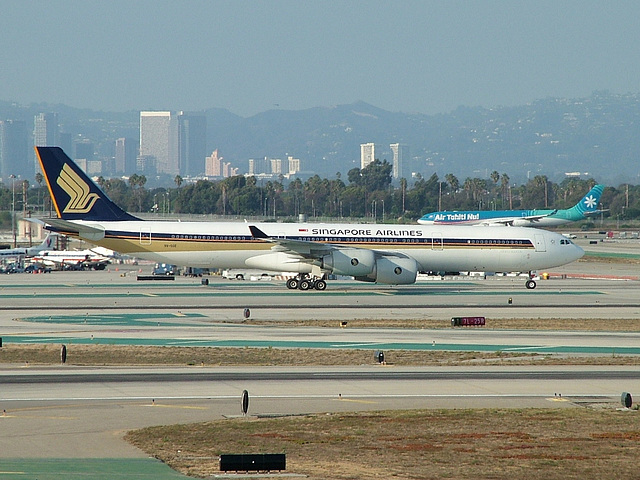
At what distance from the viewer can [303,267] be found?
59.2 meters

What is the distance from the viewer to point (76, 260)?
96.1 meters

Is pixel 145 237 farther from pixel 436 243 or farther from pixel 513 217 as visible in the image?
pixel 513 217

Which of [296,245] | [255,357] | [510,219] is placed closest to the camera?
[255,357]

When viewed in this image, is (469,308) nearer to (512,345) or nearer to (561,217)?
→ (512,345)

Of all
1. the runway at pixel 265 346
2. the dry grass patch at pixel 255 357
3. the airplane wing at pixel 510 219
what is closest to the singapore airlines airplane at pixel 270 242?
the runway at pixel 265 346

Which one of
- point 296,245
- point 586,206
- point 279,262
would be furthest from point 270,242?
point 586,206

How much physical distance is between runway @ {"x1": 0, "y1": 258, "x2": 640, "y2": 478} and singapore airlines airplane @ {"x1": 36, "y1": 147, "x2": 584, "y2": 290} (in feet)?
6.29

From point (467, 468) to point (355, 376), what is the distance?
1091 cm

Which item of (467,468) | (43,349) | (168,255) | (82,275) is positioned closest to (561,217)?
(82,275)

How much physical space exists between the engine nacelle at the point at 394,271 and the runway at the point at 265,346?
43.4 inches

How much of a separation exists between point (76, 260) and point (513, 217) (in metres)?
69.0

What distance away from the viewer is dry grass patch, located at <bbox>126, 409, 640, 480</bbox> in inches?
701

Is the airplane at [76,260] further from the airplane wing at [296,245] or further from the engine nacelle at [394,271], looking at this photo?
the engine nacelle at [394,271]

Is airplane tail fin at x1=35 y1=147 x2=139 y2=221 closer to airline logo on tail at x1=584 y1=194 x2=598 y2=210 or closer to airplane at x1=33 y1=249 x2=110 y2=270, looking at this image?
airplane at x1=33 y1=249 x2=110 y2=270
